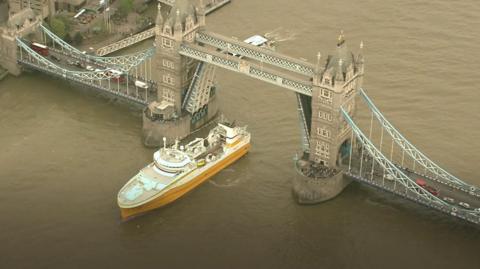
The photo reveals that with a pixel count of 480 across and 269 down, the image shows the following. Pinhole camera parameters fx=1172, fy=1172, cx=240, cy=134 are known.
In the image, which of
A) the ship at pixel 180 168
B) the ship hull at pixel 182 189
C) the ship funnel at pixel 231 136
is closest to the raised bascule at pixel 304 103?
the ship at pixel 180 168

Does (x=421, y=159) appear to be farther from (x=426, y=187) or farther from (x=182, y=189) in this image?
(x=182, y=189)

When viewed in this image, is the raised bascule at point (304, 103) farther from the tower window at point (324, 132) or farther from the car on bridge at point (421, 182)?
the car on bridge at point (421, 182)

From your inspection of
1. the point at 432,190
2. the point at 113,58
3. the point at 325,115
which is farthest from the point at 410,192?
the point at 113,58

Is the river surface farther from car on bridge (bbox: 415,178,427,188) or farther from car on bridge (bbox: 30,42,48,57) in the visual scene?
car on bridge (bbox: 30,42,48,57)

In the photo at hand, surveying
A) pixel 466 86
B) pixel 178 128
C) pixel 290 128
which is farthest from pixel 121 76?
pixel 466 86

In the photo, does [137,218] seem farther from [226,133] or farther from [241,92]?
[241,92]

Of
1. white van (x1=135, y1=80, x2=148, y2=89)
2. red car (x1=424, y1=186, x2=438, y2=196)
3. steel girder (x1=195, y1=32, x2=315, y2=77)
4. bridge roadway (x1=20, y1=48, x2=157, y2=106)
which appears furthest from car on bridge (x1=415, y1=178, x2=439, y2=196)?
white van (x1=135, y1=80, x2=148, y2=89)
